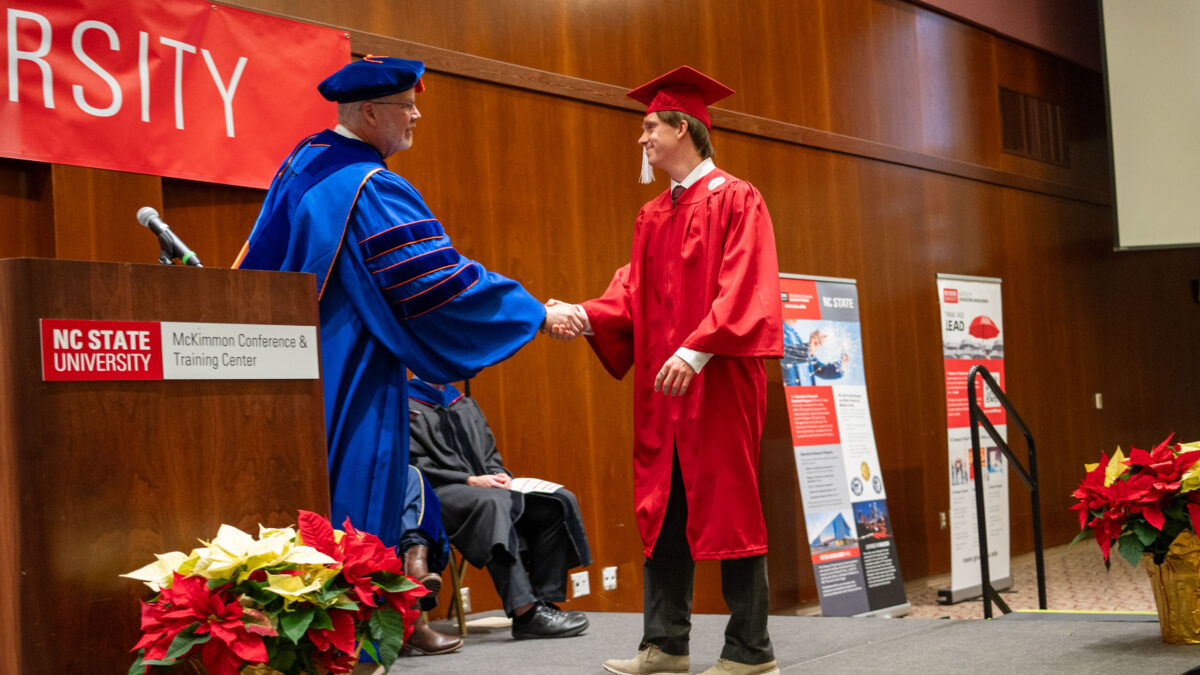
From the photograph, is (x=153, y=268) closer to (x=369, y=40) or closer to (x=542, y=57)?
(x=369, y=40)

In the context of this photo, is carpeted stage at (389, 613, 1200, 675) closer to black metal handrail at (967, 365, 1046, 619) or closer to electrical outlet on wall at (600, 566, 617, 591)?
black metal handrail at (967, 365, 1046, 619)

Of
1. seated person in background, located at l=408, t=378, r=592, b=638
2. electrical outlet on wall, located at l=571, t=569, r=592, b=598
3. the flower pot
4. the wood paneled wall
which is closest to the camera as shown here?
the flower pot

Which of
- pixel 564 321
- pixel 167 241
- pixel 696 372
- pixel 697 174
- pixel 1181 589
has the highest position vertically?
pixel 697 174

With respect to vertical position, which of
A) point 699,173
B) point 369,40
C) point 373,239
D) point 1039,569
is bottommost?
point 1039,569

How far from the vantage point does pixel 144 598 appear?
1.67 meters

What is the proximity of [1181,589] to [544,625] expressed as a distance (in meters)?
2.02

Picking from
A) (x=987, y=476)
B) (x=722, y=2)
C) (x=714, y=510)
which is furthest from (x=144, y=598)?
(x=987, y=476)

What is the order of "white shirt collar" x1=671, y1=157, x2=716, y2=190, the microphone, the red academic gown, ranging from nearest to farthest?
1. the microphone
2. the red academic gown
3. "white shirt collar" x1=671, y1=157, x2=716, y2=190

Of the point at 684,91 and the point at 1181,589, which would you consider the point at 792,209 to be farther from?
the point at 1181,589

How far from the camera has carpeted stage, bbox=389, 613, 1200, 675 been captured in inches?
123

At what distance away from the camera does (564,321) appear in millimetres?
3008

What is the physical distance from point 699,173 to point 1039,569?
9.27 feet

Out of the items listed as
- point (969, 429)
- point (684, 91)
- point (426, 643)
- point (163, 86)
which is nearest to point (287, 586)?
point (684, 91)

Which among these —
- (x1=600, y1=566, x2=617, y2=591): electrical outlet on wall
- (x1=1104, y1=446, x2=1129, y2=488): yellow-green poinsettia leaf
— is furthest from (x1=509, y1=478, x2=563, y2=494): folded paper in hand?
(x1=1104, y1=446, x2=1129, y2=488): yellow-green poinsettia leaf
